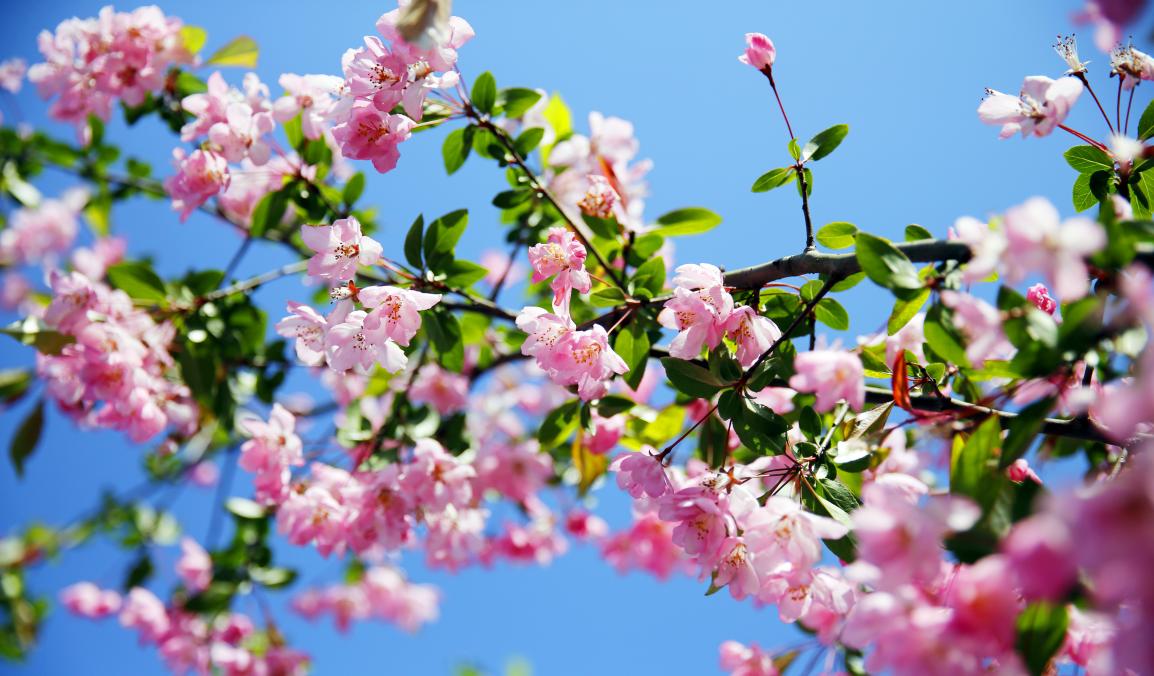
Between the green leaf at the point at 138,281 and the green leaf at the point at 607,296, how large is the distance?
3.75 ft

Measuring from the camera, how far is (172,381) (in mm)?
1928

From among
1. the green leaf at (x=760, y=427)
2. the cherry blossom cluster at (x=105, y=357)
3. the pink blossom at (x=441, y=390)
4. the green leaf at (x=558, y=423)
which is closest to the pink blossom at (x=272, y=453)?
the cherry blossom cluster at (x=105, y=357)

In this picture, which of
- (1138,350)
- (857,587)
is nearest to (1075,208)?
(1138,350)

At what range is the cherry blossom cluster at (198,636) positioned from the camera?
7.32 feet

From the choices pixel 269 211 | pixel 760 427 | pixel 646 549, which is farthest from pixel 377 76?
pixel 646 549

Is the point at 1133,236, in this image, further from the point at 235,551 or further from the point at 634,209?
the point at 235,551

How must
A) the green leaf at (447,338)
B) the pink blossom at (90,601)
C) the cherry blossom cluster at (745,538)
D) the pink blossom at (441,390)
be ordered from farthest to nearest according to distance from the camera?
the pink blossom at (90,601)
the pink blossom at (441,390)
the green leaf at (447,338)
the cherry blossom cluster at (745,538)

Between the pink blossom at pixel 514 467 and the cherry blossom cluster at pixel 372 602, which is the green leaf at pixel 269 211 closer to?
the pink blossom at pixel 514 467

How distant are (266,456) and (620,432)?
2.71 feet

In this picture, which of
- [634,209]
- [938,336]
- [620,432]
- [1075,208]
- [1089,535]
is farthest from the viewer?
[634,209]

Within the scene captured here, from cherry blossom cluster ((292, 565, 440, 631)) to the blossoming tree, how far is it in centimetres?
61

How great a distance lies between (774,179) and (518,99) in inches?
23.1

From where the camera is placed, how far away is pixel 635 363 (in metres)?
1.26

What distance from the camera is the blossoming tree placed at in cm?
67
